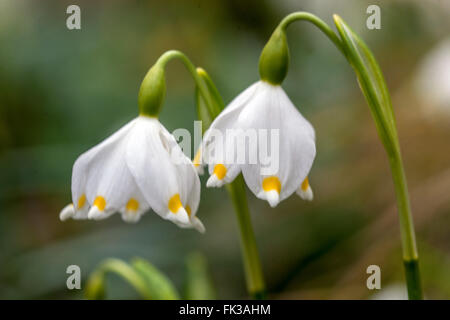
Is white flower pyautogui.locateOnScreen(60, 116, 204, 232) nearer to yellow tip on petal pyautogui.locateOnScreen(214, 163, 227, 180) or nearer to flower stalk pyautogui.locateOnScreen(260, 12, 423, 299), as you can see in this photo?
yellow tip on petal pyautogui.locateOnScreen(214, 163, 227, 180)

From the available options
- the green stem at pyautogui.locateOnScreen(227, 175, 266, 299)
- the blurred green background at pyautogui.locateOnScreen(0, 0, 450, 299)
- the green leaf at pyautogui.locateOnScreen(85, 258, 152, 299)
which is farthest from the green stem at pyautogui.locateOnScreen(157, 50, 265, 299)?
the blurred green background at pyautogui.locateOnScreen(0, 0, 450, 299)

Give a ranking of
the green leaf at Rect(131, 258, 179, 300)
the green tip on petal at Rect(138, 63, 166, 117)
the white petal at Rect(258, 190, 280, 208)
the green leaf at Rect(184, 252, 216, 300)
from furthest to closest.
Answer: the green leaf at Rect(184, 252, 216, 300), the green leaf at Rect(131, 258, 179, 300), the green tip on petal at Rect(138, 63, 166, 117), the white petal at Rect(258, 190, 280, 208)

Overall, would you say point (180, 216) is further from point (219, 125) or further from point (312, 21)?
point (312, 21)

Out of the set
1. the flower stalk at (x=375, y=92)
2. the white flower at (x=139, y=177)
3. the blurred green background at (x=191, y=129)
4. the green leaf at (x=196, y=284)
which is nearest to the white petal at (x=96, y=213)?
the white flower at (x=139, y=177)

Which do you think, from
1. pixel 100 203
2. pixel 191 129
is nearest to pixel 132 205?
pixel 100 203

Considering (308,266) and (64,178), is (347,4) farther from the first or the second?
(64,178)
